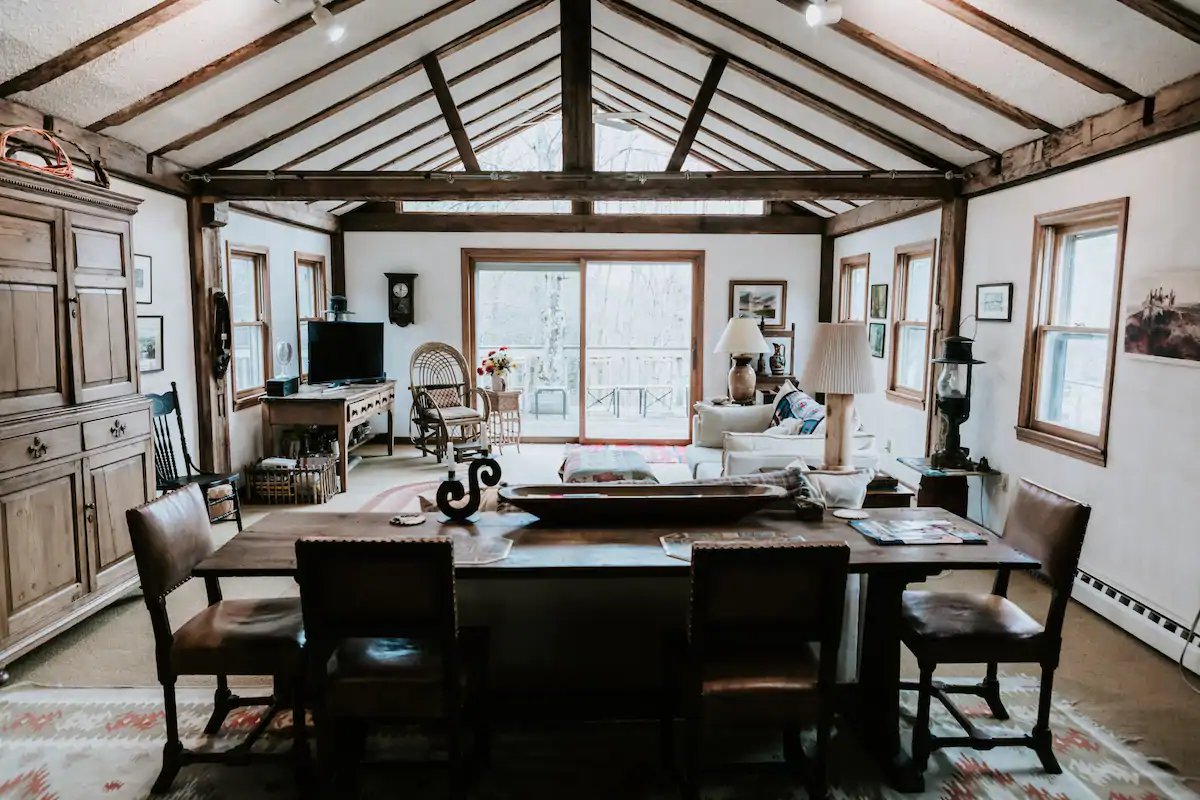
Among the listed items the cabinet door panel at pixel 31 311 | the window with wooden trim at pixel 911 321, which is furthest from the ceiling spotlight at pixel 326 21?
the window with wooden trim at pixel 911 321

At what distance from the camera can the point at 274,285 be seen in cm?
673

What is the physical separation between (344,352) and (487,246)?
1.93 m

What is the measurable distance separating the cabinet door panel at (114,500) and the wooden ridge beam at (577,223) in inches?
180

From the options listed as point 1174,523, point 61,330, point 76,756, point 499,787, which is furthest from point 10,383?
point 1174,523

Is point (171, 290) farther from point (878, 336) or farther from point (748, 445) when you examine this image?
point (878, 336)

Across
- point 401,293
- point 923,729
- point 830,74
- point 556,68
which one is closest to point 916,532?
point 923,729

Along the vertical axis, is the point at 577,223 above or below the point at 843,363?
above

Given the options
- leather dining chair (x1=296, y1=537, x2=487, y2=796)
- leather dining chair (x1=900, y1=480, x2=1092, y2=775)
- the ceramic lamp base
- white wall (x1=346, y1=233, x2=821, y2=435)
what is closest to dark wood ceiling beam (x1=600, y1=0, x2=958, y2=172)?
the ceramic lamp base

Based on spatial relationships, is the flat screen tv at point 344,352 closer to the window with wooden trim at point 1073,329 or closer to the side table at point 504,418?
the side table at point 504,418

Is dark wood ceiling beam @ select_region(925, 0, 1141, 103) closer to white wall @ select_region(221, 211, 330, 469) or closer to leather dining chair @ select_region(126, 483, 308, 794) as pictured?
leather dining chair @ select_region(126, 483, 308, 794)

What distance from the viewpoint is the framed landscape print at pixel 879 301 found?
6633mm

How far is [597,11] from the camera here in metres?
5.15

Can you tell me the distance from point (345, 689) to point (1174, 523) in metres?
3.41

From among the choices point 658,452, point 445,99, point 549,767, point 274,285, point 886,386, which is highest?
point 445,99
